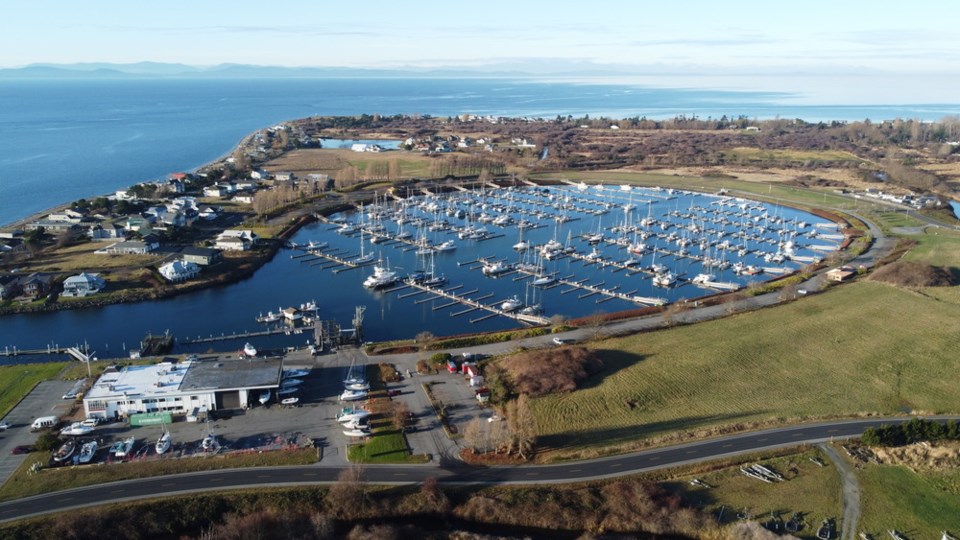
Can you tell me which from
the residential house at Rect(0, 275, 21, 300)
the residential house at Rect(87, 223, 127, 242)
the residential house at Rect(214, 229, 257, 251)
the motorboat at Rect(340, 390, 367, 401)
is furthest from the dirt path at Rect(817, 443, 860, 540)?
the residential house at Rect(87, 223, 127, 242)

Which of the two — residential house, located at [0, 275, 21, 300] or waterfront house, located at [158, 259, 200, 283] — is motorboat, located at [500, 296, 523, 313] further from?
residential house, located at [0, 275, 21, 300]

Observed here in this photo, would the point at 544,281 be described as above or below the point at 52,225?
below

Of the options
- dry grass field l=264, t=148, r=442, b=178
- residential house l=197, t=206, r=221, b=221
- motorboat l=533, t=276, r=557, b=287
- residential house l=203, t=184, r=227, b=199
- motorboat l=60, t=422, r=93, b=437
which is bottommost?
motorboat l=60, t=422, r=93, b=437

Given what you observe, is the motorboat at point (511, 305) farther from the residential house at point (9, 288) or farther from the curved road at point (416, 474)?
the residential house at point (9, 288)

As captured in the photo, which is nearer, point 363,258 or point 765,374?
point 765,374

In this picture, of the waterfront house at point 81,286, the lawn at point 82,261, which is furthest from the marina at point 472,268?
the lawn at point 82,261

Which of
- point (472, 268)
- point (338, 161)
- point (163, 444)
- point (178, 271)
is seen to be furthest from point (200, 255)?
point (338, 161)

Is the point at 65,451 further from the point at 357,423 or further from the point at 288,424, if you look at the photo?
the point at 357,423
